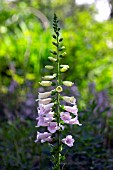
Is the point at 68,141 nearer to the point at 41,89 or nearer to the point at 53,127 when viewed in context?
the point at 53,127

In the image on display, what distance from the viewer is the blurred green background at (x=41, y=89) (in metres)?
2.72

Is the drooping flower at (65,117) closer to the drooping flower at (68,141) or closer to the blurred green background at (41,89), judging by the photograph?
the drooping flower at (68,141)

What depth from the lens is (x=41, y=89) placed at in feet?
14.2

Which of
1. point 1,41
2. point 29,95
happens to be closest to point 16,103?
point 29,95

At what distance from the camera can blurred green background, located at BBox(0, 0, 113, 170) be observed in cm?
272

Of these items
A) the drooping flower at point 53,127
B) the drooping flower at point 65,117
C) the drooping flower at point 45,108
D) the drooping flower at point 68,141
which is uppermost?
the drooping flower at point 45,108

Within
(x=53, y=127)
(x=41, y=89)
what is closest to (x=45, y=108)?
(x=53, y=127)

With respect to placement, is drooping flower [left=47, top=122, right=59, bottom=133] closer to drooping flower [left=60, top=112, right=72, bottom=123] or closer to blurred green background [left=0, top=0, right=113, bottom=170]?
drooping flower [left=60, top=112, right=72, bottom=123]

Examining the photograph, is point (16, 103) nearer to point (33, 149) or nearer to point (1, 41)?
point (33, 149)

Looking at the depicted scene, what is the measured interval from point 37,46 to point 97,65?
32.9 inches

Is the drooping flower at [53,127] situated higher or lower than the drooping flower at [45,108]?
lower

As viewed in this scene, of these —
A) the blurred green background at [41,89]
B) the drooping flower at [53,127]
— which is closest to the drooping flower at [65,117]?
the drooping flower at [53,127]

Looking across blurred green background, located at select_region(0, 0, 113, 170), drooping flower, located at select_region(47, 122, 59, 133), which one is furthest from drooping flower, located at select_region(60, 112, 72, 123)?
blurred green background, located at select_region(0, 0, 113, 170)

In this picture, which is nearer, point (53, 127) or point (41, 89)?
point (53, 127)
